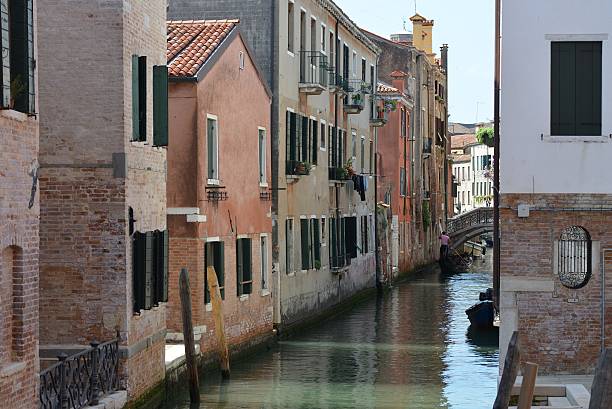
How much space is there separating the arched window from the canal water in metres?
2.70

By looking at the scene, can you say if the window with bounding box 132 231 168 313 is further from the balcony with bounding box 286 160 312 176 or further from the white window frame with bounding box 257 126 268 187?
the balcony with bounding box 286 160 312 176

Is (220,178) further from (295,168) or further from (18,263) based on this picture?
(18,263)

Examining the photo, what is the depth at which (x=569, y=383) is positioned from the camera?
15.0 meters

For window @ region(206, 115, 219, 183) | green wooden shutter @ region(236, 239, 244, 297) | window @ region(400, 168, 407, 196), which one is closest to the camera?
window @ region(206, 115, 219, 183)

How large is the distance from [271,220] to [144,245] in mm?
8794

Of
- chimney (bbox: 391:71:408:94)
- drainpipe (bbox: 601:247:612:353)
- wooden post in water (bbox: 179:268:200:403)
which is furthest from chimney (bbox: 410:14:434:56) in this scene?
drainpipe (bbox: 601:247:612:353)

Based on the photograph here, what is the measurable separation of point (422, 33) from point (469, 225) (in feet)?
33.1

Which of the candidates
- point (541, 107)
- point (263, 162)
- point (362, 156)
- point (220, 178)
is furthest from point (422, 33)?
point (541, 107)

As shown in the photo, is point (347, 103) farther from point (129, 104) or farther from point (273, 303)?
point (129, 104)

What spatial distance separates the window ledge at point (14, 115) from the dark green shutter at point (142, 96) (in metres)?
4.16

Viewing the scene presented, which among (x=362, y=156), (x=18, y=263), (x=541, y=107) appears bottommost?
(x=18, y=263)

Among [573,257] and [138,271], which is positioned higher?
[573,257]

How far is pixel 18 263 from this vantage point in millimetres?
11484

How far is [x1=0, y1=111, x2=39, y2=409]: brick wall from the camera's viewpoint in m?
11.1
